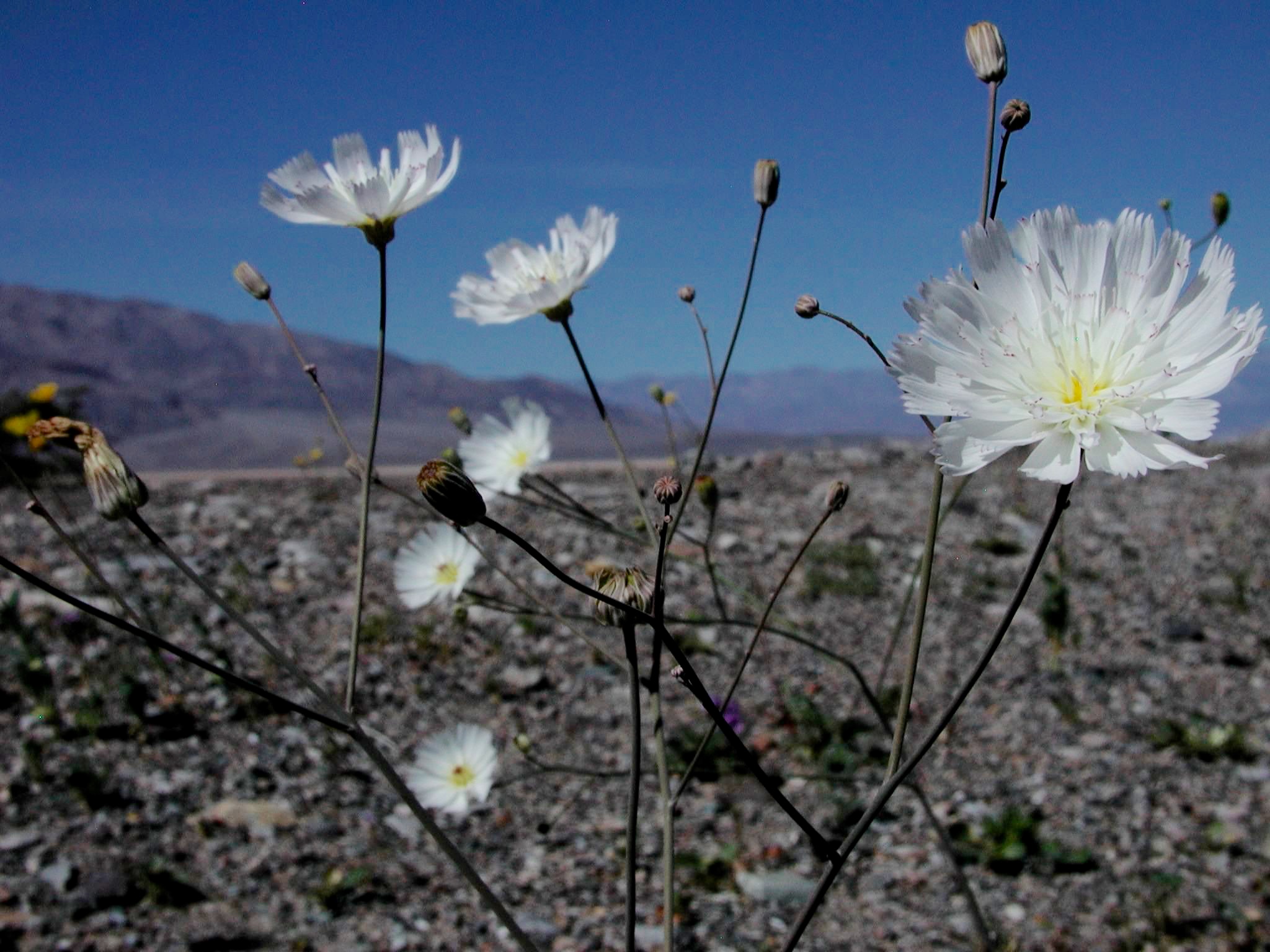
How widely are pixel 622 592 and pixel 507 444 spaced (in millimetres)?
1290

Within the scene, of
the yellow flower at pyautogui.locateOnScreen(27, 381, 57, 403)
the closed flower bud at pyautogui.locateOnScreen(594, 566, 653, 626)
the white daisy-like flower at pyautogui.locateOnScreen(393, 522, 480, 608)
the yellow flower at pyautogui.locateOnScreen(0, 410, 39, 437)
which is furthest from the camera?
the yellow flower at pyautogui.locateOnScreen(0, 410, 39, 437)

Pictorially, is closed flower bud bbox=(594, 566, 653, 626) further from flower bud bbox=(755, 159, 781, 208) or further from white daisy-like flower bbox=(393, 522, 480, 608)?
white daisy-like flower bbox=(393, 522, 480, 608)

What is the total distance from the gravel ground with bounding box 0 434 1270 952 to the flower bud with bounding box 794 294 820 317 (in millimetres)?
710

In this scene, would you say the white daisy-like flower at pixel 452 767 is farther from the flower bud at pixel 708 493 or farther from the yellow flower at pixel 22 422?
the yellow flower at pixel 22 422

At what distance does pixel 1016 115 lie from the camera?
1050mm

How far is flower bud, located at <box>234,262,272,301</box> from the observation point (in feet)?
4.62

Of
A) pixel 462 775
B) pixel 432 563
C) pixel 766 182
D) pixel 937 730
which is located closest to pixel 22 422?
pixel 432 563

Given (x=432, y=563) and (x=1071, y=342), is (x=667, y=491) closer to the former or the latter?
(x=1071, y=342)

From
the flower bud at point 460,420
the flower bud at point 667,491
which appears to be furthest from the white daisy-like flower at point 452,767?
the flower bud at point 667,491

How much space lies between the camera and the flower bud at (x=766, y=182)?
4.39 feet

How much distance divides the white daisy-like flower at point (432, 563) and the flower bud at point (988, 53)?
1296mm

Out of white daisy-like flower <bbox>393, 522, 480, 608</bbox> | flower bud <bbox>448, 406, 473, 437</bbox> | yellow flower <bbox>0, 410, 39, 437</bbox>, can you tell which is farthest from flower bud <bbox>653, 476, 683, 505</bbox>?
yellow flower <bbox>0, 410, 39, 437</bbox>

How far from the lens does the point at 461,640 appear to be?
11.7 ft

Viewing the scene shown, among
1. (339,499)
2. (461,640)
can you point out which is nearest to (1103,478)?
(461,640)
